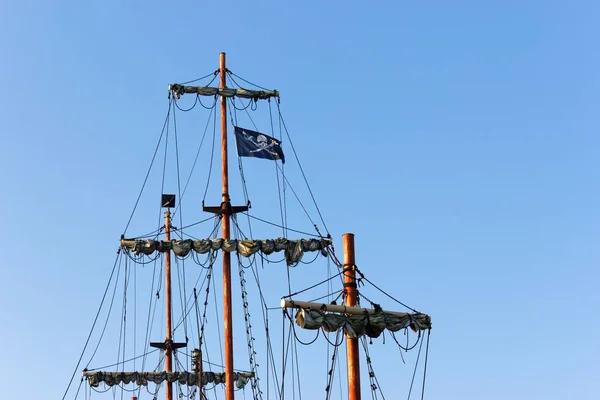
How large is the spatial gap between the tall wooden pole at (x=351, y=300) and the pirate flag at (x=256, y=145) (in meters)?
13.9

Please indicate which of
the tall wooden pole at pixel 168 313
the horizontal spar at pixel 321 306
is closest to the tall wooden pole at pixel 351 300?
the horizontal spar at pixel 321 306

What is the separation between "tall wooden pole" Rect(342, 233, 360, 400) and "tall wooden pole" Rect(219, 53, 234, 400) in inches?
456

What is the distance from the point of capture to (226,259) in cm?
3881

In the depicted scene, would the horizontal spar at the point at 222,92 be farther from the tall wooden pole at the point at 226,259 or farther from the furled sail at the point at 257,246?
the furled sail at the point at 257,246

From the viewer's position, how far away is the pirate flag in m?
38.2

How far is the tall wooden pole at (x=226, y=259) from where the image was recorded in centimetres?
3575

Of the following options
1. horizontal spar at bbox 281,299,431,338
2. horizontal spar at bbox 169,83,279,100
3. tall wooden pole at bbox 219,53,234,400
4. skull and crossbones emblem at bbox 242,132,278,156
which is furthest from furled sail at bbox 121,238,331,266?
horizontal spar at bbox 281,299,431,338

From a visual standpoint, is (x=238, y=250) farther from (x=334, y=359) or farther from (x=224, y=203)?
(x=334, y=359)

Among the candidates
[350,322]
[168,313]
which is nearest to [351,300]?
[350,322]

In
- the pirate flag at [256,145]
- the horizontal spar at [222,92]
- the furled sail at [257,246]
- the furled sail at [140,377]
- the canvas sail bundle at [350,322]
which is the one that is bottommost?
the canvas sail bundle at [350,322]

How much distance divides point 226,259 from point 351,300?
14015 mm

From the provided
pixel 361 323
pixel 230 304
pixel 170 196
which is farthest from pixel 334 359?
pixel 170 196

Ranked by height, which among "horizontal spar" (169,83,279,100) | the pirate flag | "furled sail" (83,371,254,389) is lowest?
→ "furled sail" (83,371,254,389)

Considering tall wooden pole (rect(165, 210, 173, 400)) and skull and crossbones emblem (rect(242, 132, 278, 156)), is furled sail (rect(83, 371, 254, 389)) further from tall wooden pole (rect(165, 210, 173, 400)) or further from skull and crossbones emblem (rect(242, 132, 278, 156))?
skull and crossbones emblem (rect(242, 132, 278, 156))
